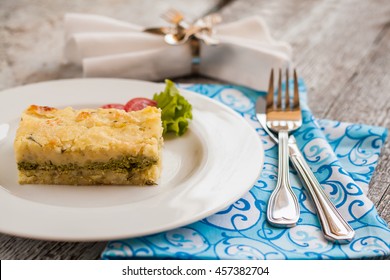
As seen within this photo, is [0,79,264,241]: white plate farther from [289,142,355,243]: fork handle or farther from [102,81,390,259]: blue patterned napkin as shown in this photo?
[289,142,355,243]: fork handle

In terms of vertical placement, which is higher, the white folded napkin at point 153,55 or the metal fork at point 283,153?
the white folded napkin at point 153,55

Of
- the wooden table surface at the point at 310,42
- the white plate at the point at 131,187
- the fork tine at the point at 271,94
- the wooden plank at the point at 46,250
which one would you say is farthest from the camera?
the wooden table surface at the point at 310,42

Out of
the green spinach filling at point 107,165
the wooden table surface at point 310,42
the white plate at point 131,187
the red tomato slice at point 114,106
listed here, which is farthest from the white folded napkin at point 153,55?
the green spinach filling at point 107,165

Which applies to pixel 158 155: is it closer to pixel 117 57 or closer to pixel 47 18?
pixel 117 57

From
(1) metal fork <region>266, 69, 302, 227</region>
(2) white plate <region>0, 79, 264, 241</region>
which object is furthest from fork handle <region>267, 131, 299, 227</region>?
(2) white plate <region>0, 79, 264, 241</region>

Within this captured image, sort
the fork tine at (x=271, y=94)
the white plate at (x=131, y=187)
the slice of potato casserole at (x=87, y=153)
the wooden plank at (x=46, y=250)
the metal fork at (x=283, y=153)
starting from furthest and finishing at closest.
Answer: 1. the fork tine at (x=271, y=94)
2. the slice of potato casserole at (x=87, y=153)
3. the metal fork at (x=283, y=153)
4. the wooden plank at (x=46, y=250)
5. the white plate at (x=131, y=187)

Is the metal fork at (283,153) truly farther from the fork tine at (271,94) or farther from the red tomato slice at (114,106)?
the red tomato slice at (114,106)
